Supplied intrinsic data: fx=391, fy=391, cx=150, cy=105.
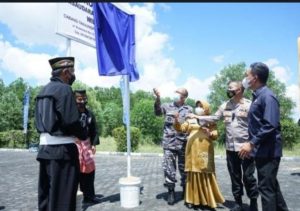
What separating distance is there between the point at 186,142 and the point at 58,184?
332 centimetres

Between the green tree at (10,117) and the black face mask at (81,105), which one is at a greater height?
the green tree at (10,117)

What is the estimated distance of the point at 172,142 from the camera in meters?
7.21

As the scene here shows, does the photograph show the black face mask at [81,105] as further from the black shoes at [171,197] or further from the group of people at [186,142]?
the black shoes at [171,197]

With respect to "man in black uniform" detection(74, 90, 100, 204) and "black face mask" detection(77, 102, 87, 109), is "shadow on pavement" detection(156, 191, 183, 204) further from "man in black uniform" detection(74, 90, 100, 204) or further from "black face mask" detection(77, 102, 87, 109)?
"black face mask" detection(77, 102, 87, 109)

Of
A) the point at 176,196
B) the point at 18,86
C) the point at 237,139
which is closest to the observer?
the point at 237,139

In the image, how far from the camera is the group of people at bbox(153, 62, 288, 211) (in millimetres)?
4918

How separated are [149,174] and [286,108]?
1185 inches

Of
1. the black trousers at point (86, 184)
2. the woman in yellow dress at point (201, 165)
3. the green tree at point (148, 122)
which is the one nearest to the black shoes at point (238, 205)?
the woman in yellow dress at point (201, 165)

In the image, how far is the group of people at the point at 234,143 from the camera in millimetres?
4918

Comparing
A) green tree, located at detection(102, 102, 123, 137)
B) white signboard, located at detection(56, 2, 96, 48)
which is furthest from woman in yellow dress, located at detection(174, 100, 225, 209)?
green tree, located at detection(102, 102, 123, 137)

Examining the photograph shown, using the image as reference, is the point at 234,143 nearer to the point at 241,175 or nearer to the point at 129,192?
the point at 241,175

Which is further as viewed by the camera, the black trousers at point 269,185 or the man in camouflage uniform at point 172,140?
the man in camouflage uniform at point 172,140

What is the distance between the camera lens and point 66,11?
6234mm

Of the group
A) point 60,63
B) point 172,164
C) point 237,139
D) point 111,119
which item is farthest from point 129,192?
point 111,119
